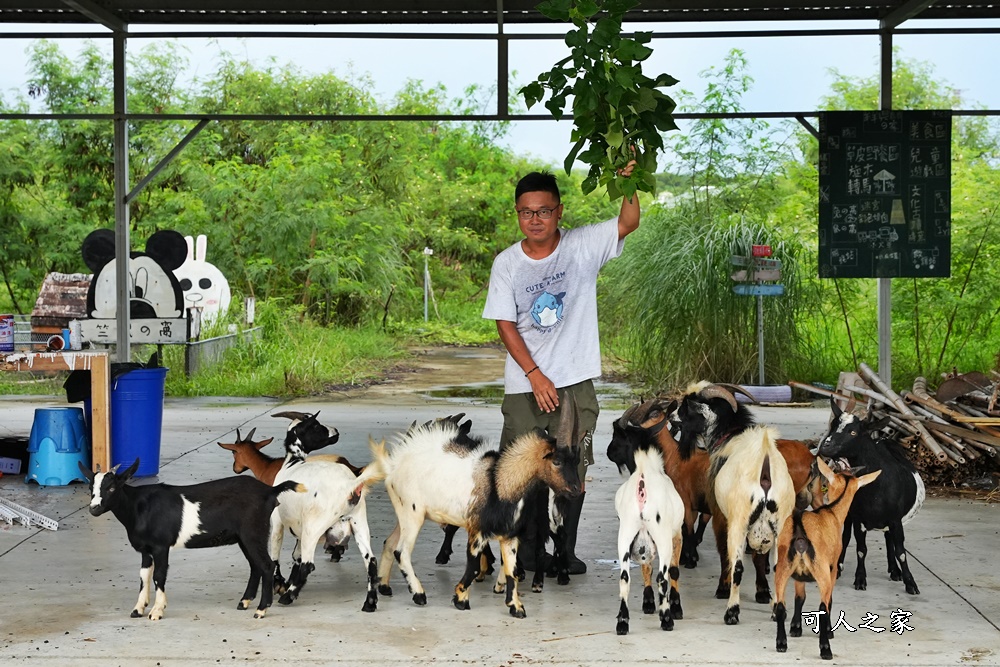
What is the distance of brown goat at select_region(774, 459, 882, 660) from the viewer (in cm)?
435

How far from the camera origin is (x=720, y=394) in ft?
18.0

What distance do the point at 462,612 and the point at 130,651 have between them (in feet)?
4.51

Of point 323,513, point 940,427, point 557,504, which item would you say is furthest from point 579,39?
point 940,427

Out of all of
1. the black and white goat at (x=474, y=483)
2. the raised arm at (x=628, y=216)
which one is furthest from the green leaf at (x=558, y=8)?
the black and white goat at (x=474, y=483)

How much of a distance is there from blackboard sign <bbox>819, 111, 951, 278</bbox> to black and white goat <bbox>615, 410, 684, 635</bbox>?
6.25 m

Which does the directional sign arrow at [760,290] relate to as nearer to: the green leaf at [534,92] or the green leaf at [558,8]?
the green leaf at [534,92]

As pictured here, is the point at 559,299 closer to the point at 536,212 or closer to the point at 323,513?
the point at 536,212

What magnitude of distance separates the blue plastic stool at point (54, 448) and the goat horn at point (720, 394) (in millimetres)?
4647

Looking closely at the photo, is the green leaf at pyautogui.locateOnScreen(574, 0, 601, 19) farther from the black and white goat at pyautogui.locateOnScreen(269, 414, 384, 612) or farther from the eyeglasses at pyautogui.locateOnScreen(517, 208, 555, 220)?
the black and white goat at pyautogui.locateOnScreen(269, 414, 384, 612)

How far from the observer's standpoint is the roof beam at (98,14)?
31.2 feet

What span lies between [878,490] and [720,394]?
33.0 inches

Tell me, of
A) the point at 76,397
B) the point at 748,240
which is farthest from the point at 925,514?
the point at 748,240

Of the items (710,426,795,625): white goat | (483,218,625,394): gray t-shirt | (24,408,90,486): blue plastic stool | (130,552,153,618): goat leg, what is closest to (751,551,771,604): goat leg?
(710,426,795,625): white goat

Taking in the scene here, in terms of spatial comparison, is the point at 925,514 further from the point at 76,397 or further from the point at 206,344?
the point at 206,344
